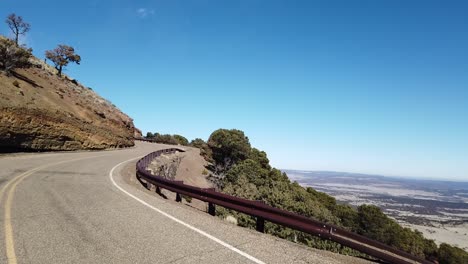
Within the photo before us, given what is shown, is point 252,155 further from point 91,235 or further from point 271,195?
point 91,235

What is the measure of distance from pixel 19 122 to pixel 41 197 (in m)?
17.1

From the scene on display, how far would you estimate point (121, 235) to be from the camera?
656 centimetres

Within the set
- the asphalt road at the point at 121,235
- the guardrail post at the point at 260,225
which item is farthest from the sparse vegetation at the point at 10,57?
the guardrail post at the point at 260,225

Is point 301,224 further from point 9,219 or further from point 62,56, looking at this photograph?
point 62,56

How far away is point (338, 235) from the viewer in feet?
20.2

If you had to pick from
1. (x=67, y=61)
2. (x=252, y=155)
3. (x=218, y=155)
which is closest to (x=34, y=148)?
(x=218, y=155)

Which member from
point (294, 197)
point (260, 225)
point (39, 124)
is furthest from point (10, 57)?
point (260, 225)

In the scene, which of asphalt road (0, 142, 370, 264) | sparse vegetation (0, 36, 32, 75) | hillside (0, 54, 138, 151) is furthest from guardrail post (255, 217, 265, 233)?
sparse vegetation (0, 36, 32, 75)

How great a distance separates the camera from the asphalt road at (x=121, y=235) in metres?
5.44

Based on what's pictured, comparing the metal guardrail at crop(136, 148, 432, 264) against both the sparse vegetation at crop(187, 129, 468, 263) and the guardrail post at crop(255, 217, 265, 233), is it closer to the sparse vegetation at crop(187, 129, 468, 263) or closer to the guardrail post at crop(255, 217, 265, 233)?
the guardrail post at crop(255, 217, 265, 233)

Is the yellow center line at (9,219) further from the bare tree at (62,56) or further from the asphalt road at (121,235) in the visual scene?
the bare tree at (62,56)

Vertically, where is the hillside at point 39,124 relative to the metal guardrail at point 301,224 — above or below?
above

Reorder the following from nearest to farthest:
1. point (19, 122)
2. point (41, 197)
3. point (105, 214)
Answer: point (105, 214), point (41, 197), point (19, 122)

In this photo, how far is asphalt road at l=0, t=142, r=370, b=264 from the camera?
5438 millimetres
